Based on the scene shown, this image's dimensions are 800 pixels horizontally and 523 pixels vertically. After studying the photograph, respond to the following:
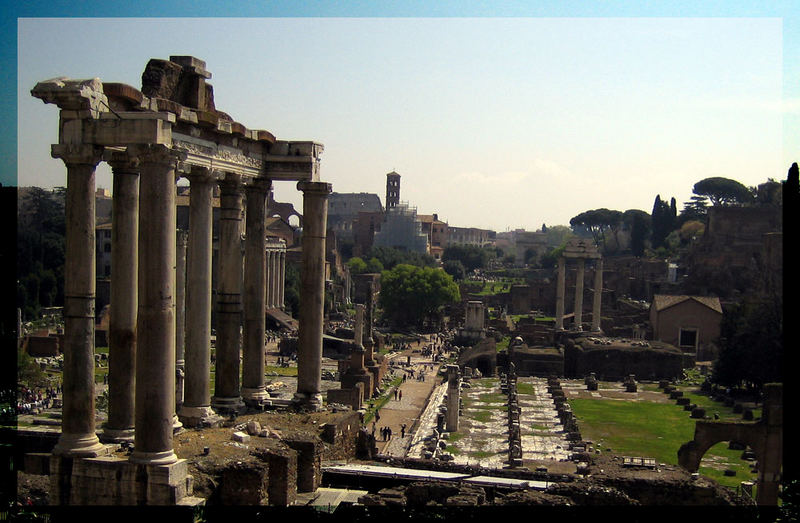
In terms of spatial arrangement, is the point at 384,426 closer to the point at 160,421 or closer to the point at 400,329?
the point at 160,421

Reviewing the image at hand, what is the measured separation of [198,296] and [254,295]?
2.26m

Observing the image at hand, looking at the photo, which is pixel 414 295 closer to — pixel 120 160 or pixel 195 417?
pixel 195 417

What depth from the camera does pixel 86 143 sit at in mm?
10969

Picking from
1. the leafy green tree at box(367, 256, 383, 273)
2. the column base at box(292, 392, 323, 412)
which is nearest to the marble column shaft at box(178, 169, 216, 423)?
the column base at box(292, 392, 323, 412)

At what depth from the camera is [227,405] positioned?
14.9 metres

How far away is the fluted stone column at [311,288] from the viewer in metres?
15.5

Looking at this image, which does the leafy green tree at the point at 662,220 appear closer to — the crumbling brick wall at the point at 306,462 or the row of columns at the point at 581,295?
the row of columns at the point at 581,295

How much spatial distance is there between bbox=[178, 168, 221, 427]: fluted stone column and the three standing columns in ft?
6.27

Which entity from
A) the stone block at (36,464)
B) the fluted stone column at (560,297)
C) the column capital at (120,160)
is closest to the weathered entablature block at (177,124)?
the column capital at (120,160)

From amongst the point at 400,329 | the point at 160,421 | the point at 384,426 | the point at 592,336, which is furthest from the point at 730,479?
the point at 400,329

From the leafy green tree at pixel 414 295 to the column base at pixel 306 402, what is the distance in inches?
2123

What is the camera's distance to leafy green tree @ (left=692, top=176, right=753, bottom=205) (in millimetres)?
100375

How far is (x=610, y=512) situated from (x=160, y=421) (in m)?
5.71

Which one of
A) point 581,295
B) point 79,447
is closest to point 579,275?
point 581,295
